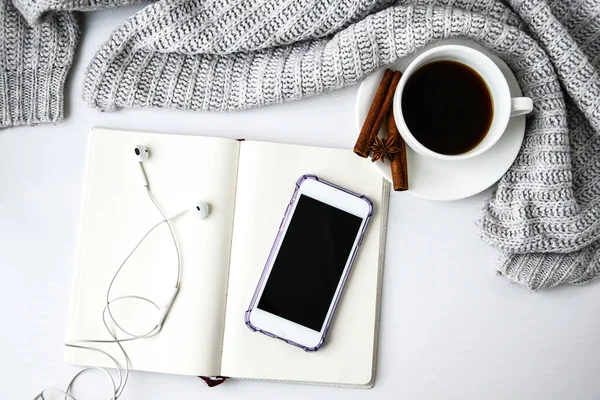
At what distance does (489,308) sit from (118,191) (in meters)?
0.52

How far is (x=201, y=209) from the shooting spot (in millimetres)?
628

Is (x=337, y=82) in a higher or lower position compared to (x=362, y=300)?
higher

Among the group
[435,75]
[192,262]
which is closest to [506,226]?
[435,75]

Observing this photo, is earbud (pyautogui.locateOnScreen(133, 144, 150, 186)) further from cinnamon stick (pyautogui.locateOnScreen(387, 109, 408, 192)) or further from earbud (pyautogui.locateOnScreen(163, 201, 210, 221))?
cinnamon stick (pyautogui.locateOnScreen(387, 109, 408, 192))

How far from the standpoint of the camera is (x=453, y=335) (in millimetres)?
686

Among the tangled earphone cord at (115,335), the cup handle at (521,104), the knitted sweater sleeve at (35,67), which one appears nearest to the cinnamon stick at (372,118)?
the cup handle at (521,104)

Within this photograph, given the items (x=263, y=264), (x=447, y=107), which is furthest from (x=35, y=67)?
(x=447, y=107)

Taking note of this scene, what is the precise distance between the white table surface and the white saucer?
54 millimetres

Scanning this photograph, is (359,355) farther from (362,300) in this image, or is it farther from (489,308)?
(489,308)

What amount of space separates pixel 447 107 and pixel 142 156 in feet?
1.26

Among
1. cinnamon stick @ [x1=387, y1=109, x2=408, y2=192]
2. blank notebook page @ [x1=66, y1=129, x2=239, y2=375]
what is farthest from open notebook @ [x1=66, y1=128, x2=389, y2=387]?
cinnamon stick @ [x1=387, y1=109, x2=408, y2=192]

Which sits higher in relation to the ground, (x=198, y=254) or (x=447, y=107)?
(x=447, y=107)

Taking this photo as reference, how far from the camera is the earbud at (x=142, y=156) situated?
631 millimetres

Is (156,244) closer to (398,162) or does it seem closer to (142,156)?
(142,156)
